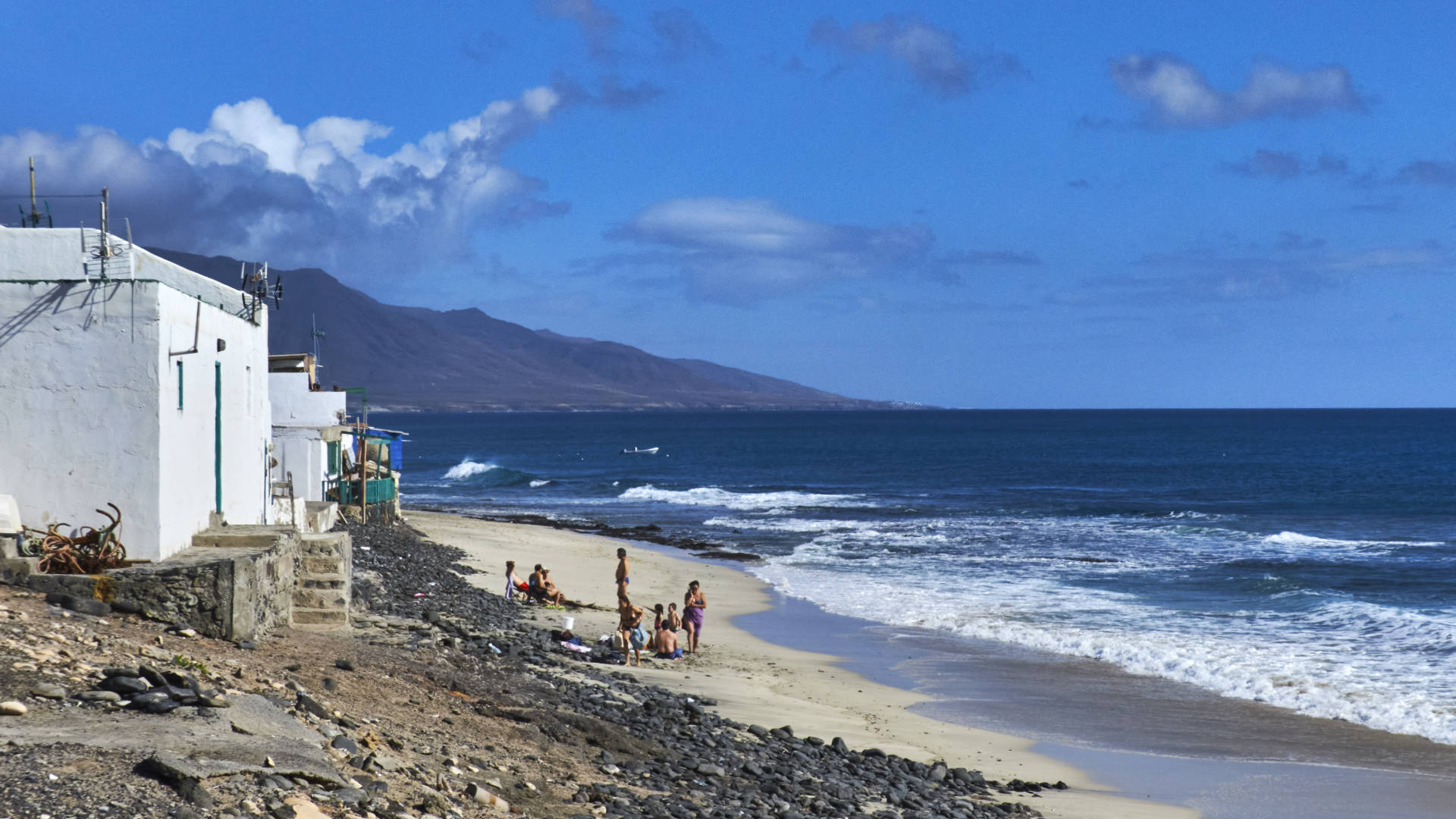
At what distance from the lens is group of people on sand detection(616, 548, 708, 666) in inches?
669

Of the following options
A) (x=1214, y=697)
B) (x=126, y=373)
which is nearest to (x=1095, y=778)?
(x=1214, y=697)

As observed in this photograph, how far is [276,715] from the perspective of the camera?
8.27 meters

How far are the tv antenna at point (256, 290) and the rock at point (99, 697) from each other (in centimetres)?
876

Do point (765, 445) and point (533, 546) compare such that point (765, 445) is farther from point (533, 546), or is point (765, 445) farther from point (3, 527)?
point (3, 527)

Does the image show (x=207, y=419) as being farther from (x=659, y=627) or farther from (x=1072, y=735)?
(x=1072, y=735)

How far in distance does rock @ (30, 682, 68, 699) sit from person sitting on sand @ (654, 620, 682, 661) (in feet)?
35.5

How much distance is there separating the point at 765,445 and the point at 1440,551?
8247cm

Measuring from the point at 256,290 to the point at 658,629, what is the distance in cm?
773

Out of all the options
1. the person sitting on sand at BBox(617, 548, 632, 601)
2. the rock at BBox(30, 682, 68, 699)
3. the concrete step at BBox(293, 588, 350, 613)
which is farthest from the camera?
the person sitting on sand at BBox(617, 548, 632, 601)

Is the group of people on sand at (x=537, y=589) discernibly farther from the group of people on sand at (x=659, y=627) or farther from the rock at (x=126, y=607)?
the rock at (x=126, y=607)

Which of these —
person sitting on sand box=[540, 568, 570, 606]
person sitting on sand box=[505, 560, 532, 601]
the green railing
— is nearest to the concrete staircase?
person sitting on sand box=[505, 560, 532, 601]

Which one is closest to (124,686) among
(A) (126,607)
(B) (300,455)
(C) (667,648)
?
(A) (126,607)

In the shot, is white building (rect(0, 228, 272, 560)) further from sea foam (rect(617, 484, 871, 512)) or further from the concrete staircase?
Answer: sea foam (rect(617, 484, 871, 512))

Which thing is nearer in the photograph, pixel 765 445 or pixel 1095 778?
pixel 1095 778
